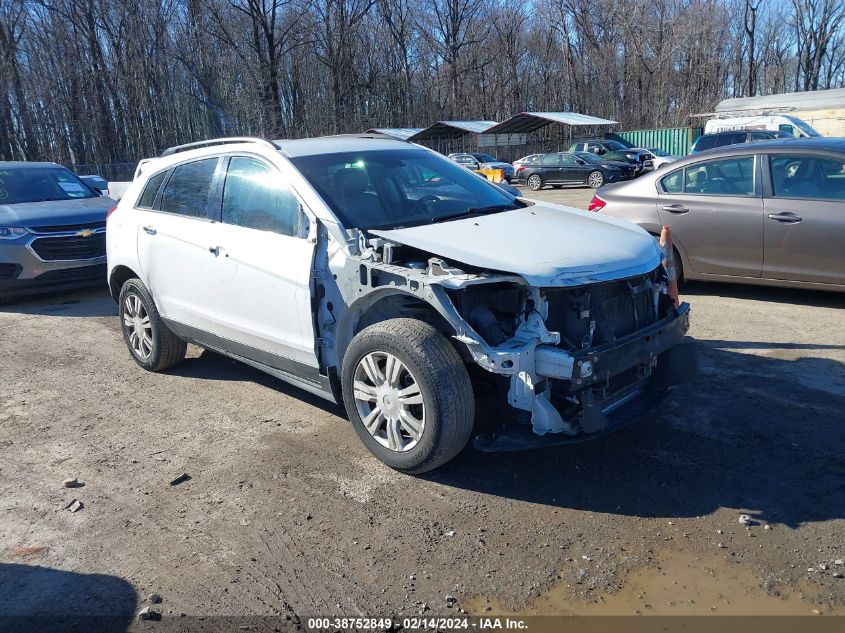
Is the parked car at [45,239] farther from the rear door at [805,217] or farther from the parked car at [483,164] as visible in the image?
the parked car at [483,164]

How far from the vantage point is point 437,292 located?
3.66 meters

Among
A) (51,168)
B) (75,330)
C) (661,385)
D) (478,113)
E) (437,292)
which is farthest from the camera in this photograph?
(478,113)

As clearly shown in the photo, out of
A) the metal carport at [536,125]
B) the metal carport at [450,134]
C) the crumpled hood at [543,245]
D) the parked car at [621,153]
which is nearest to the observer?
the crumpled hood at [543,245]

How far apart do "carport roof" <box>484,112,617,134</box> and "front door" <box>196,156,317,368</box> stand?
35427 millimetres

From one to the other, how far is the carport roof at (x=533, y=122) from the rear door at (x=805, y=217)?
32433 millimetres

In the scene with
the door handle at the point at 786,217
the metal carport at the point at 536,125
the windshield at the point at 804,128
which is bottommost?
the door handle at the point at 786,217

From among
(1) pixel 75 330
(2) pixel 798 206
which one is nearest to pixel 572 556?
(2) pixel 798 206

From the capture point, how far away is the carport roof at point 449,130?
4122 cm

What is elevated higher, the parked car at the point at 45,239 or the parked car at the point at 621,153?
the parked car at the point at 621,153

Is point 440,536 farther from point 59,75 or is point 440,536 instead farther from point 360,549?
point 59,75

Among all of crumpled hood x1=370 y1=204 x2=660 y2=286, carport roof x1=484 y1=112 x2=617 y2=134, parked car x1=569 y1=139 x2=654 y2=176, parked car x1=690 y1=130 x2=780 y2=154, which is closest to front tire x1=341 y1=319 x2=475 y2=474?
crumpled hood x1=370 y1=204 x2=660 y2=286

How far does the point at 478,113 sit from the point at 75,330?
5178 cm

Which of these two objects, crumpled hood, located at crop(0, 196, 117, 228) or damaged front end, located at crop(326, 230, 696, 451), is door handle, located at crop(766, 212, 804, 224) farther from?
crumpled hood, located at crop(0, 196, 117, 228)

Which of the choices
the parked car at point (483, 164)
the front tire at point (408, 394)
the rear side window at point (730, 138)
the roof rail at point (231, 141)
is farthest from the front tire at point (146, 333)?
the parked car at point (483, 164)
